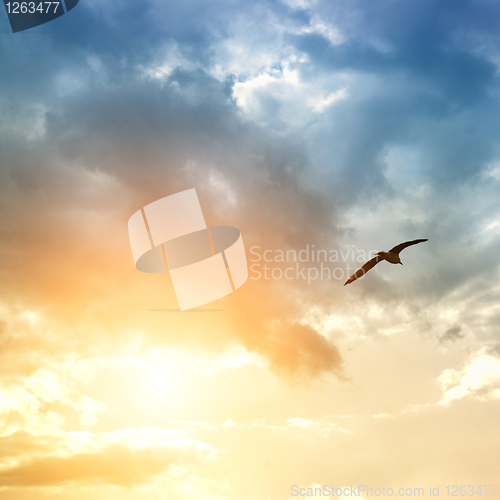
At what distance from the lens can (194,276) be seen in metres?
68.2

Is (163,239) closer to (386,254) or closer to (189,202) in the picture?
(189,202)

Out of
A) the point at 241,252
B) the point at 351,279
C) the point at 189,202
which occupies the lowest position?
the point at 351,279

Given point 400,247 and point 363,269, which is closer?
point 400,247

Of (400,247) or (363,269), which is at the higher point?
(400,247)

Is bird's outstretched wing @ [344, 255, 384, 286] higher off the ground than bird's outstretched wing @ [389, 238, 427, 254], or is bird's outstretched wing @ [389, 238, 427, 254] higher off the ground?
bird's outstretched wing @ [389, 238, 427, 254]

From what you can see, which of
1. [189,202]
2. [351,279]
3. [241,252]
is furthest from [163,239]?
[351,279]

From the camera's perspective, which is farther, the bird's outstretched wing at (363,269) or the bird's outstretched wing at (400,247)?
the bird's outstretched wing at (363,269)

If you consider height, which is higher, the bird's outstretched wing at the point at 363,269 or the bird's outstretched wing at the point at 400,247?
the bird's outstretched wing at the point at 400,247

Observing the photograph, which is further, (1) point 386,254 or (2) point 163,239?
(1) point 386,254

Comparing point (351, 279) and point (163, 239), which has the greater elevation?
point (163, 239)

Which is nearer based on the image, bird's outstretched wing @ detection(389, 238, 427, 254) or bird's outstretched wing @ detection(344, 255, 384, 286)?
bird's outstretched wing @ detection(389, 238, 427, 254)

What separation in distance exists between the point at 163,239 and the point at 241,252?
1360 cm

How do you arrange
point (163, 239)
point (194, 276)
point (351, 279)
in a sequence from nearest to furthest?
point (163, 239) → point (194, 276) → point (351, 279)

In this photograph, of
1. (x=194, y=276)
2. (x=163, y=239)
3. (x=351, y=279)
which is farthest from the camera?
(x=351, y=279)
